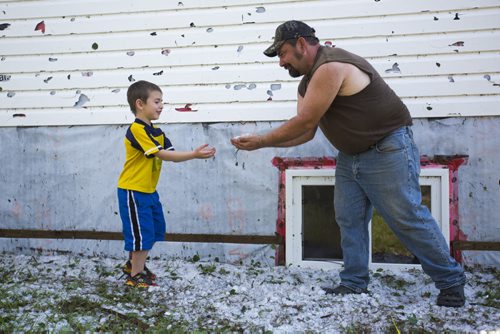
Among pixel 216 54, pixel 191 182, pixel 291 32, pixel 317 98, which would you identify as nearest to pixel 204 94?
pixel 216 54

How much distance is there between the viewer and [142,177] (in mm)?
3678

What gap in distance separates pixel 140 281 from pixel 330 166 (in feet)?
5.79

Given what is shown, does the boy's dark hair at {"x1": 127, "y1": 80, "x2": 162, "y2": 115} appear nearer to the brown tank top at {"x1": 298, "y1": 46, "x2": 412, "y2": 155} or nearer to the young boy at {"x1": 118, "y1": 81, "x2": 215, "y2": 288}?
the young boy at {"x1": 118, "y1": 81, "x2": 215, "y2": 288}

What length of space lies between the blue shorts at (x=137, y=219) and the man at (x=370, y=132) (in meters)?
0.98

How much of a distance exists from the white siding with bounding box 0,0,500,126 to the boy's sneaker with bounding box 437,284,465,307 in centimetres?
149

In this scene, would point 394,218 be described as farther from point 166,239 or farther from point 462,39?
point 166,239

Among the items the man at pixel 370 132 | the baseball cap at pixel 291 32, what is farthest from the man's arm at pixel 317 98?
the baseball cap at pixel 291 32

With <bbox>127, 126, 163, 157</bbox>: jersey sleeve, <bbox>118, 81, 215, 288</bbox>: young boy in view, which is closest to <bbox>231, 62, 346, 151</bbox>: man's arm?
<bbox>118, 81, 215, 288</bbox>: young boy

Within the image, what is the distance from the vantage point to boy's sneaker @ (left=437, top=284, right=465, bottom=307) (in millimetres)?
3152

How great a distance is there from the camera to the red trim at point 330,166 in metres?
4.06

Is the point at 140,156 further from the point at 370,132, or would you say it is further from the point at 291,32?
the point at 370,132

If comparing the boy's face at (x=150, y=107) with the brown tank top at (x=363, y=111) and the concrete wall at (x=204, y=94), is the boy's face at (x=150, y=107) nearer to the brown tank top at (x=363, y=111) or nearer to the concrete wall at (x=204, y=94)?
the concrete wall at (x=204, y=94)

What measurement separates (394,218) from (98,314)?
1.88m

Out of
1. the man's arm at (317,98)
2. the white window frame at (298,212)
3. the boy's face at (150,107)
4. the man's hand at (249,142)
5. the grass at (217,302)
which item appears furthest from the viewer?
the white window frame at (298,212)
